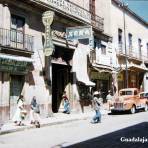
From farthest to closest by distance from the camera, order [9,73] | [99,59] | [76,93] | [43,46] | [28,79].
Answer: [99,59] < [76,93] < [43,46] < [28,79] < [9,73]

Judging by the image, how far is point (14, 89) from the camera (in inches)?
783

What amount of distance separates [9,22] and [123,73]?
743 inches

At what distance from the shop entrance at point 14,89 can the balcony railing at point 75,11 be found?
5.02 meters

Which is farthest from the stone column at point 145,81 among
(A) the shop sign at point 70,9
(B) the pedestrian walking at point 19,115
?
(B) the pedestrian walking at point 19,115

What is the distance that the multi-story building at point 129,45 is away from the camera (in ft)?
113

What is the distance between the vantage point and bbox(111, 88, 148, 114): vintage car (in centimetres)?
2417

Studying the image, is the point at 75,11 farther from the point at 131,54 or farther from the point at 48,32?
the point at 131,54

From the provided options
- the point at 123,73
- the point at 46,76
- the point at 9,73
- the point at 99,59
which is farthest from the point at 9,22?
the point at 123,73

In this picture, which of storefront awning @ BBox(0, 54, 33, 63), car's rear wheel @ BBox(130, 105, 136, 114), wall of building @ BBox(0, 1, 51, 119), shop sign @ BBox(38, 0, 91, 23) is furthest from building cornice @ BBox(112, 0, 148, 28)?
storefront awning @ BBox(0, 54, 33, 63)

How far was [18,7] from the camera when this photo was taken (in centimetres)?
2034

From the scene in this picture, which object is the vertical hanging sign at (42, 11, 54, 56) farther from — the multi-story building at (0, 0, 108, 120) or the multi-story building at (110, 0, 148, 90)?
the multi-story building at (110, 0, 148, 90)

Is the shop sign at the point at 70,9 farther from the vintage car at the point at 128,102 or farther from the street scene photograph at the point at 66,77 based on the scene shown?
the vintage car at the point at 128,102

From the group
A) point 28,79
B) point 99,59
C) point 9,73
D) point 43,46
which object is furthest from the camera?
point 99,59

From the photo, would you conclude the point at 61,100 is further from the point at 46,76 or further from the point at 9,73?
the point at 9,73
